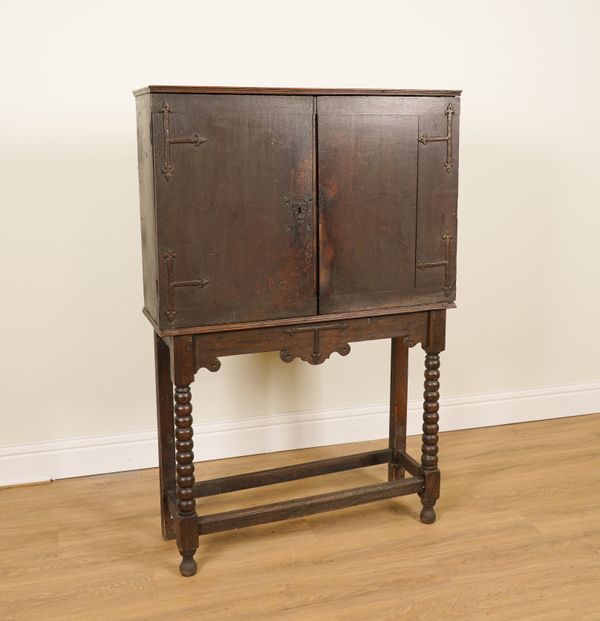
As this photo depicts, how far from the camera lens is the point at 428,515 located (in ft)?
10.4

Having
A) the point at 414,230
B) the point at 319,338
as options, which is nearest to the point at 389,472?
the point at 319,338

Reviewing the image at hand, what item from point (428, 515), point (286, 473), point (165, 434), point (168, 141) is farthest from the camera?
point (286, 473)

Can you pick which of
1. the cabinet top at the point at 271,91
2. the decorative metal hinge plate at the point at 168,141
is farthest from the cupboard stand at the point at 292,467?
the cabinet top at the point at 271,91

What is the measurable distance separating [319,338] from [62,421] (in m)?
1.36

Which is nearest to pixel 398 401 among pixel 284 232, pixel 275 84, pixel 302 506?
pixel 302 506

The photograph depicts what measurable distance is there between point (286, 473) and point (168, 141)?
4.72 feet

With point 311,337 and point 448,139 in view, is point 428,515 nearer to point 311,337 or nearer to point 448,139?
point 311,337

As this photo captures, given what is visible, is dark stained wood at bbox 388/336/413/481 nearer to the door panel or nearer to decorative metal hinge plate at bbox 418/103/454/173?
the door panel

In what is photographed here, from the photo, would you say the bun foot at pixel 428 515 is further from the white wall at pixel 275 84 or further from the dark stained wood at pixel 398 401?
the white wall at pixel 275 84

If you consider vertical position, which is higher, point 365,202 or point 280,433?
point 365,202

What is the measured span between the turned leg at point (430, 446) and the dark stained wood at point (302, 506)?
0.04 m

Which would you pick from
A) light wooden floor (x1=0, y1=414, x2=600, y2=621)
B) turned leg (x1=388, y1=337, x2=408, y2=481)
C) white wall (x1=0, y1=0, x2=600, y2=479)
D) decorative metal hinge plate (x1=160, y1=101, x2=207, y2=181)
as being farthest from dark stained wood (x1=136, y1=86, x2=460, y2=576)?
white wall (x1=0, y1=0, x2=600, y2=479)

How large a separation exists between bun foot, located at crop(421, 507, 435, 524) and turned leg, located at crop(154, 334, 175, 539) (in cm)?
97

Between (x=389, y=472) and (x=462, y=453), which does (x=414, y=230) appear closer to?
(x=389, y=472)
